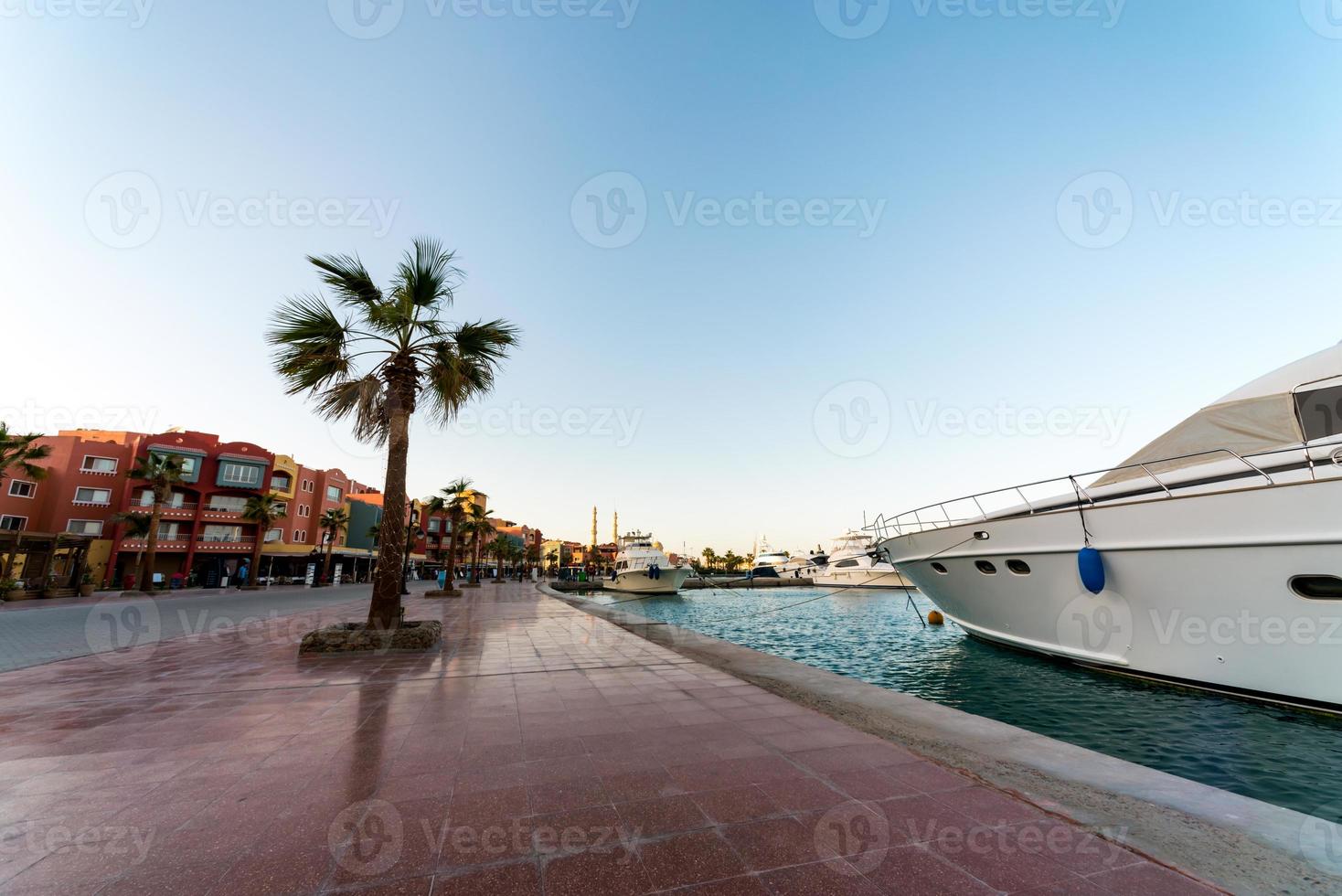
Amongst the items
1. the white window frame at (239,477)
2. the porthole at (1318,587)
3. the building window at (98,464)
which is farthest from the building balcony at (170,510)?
the porthole at (1318,587)

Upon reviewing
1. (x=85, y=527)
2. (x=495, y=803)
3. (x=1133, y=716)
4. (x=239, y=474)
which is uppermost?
(x=239, y=474)

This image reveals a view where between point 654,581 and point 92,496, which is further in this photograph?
point 654,581

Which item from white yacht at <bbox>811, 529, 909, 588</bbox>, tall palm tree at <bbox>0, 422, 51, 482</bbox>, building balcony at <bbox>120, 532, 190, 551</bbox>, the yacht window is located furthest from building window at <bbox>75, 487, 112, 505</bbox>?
white yacht at <bbox>811, 529, 909, 588</bbox>

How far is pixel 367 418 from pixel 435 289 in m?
2.98

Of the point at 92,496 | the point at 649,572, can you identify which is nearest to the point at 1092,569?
the point at 649,572

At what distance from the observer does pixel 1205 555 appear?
27.0 ft

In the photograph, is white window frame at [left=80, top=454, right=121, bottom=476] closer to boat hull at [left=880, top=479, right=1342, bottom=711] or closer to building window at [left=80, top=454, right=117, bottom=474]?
building window at [left=80, top=454, right=117, bottom=474]

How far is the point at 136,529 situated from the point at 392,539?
111ft

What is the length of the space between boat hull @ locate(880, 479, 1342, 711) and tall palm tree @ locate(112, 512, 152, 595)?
42662 millimetres

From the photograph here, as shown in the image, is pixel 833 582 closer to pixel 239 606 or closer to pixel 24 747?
pixel 239 606

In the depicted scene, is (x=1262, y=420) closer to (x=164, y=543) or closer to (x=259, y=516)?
(x=259, y=516)

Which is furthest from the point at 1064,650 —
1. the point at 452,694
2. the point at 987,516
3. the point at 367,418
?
the point at 367,418

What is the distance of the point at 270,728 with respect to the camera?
4969 mm

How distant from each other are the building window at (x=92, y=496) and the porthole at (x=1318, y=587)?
5184 centimetres
